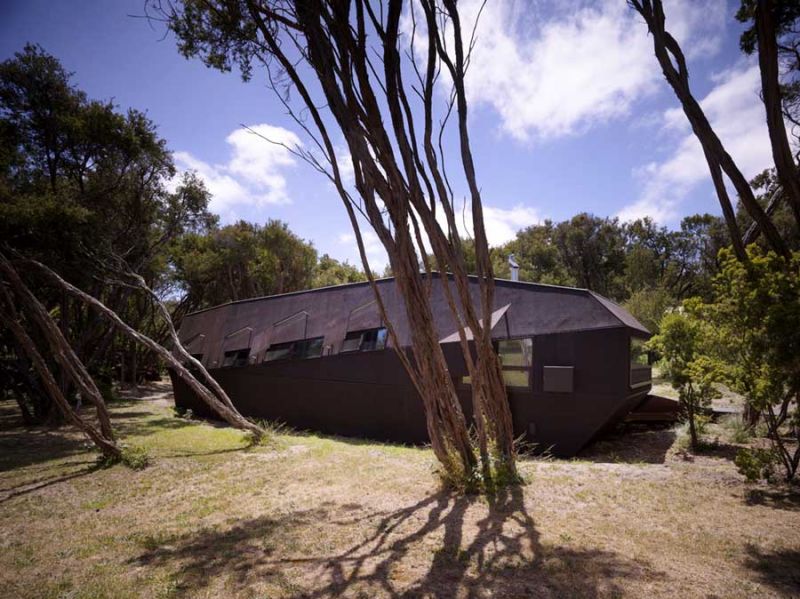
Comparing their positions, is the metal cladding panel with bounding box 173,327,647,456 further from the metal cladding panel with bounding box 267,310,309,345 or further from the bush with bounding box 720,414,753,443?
the bush with bounding box 720,414,753,443

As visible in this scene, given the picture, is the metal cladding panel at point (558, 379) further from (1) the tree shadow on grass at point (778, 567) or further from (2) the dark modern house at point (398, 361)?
(1) the tree shadow on grass at point (778, 567)

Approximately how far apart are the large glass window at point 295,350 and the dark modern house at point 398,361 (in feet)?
0.12

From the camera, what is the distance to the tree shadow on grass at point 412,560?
3.06m

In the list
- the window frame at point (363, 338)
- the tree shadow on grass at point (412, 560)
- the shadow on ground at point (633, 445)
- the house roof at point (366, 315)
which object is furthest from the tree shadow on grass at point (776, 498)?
the window frame at point (363, 338)

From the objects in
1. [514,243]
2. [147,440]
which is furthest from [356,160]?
[514,243]

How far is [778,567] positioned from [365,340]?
8969mm

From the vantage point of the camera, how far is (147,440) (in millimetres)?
10336

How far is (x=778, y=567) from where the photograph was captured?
10.5 ft

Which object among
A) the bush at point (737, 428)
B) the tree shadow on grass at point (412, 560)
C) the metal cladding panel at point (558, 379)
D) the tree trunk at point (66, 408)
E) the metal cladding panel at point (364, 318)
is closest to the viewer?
the tree shadow on grass at point (412, 560)

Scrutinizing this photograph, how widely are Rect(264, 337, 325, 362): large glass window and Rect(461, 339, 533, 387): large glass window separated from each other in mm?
4817

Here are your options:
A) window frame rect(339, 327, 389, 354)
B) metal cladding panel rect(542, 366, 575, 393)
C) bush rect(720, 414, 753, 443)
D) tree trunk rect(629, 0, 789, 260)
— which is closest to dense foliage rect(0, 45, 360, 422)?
window frame rect(339, 327, 389, 354)

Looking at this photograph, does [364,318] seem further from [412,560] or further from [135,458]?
[412,560]

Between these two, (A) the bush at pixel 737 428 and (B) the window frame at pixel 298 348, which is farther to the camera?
(B) the window frame at pixel 298 348

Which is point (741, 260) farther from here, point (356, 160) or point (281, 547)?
point (281, 547)
